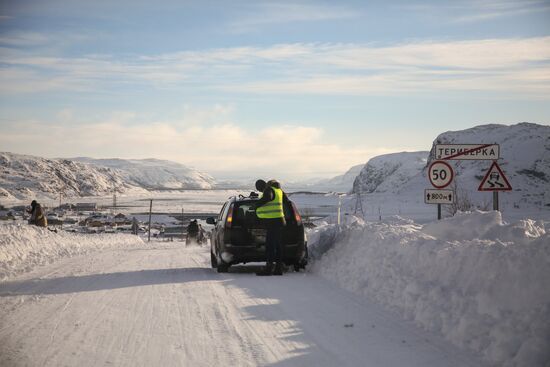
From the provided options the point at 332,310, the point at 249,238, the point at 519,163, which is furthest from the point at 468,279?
the point at 519,163

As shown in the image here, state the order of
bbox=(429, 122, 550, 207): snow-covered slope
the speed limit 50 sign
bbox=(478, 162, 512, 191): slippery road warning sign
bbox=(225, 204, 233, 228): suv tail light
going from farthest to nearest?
bbox=(429, 122, 550, 207): snow-covered slope, the speed limit 50 sign, bbox=(225, 204, 233, 228): suv tail light, bbox=(478, 162, 512, 191): slippery road warning sign

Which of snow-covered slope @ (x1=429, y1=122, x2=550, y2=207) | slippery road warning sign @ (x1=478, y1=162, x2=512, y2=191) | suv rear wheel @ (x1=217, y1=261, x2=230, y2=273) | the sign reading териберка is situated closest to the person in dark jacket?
suv rear wheel @ (x1=217, y1=261, x2=230, y2=273)

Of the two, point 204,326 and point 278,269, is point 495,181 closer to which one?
point 278,269

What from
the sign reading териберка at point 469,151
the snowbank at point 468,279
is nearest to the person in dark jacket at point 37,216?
the snowbank at point 468,279

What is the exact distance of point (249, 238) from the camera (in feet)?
44.3

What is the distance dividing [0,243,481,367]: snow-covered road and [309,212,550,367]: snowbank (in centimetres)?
33

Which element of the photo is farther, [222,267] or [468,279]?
[222,267]

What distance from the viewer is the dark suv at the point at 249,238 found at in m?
13.5

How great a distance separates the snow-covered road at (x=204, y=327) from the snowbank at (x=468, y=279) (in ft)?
1.08

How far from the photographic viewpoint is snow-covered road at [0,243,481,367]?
20.7 feet

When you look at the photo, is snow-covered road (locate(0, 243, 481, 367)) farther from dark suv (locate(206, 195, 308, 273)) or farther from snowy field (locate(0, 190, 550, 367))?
dark suv (locate(206, 195, 308, 273))

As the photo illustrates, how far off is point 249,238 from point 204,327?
5.79 metres

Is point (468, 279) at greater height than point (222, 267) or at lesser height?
greater

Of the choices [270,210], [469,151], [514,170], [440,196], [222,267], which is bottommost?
[222,267]
